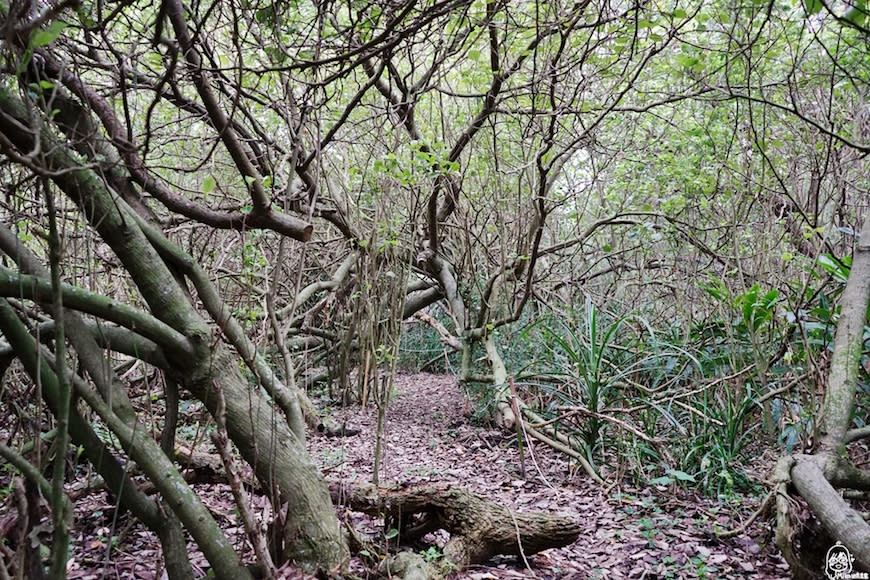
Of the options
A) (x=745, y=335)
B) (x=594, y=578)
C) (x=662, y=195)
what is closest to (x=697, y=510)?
(x=594, y=578)

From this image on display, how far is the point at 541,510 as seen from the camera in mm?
3285

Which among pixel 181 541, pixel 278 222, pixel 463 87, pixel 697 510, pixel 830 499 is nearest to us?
pixel 181 541

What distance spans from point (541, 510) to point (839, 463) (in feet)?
4.97

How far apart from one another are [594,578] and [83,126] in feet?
8.80

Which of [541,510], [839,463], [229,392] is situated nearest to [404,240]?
[541,510]

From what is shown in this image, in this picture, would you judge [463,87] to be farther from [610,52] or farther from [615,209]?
[615,209]

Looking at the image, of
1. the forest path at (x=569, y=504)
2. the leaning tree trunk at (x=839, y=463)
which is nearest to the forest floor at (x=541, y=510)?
the forest path at (x=569, y=504)

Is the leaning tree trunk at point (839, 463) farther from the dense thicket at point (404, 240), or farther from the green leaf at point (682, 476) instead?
the green leaf at point (682, 476)

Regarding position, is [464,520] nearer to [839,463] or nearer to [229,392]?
[229,392]

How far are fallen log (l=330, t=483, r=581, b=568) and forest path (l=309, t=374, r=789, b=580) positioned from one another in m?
0.10

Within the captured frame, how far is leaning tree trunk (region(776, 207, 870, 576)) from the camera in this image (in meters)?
1.94

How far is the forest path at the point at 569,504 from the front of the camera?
2.58 m

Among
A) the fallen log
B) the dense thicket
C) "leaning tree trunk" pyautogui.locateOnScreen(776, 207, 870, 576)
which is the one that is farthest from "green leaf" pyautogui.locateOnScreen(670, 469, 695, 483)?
the fallen log

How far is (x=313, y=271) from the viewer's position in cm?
589
